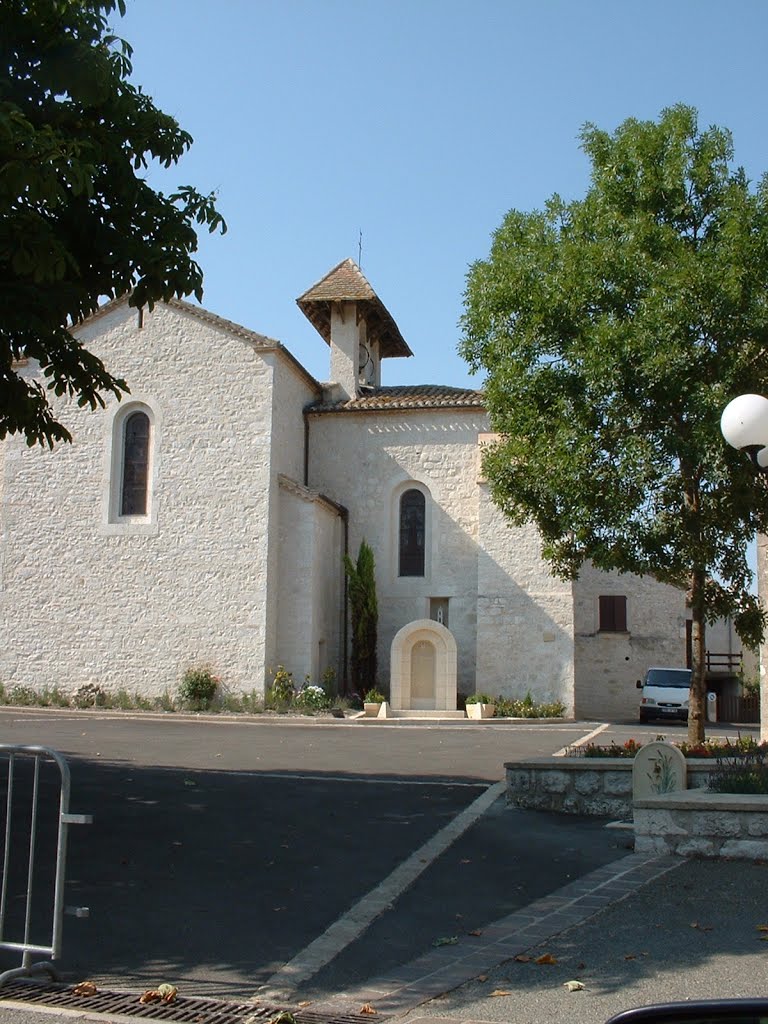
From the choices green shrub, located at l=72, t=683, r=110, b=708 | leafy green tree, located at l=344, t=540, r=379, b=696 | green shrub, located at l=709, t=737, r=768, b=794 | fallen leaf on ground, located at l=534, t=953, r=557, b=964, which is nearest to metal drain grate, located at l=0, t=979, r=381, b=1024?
fallen leaf on ground, located at l=534, t=953, r=557, b=964

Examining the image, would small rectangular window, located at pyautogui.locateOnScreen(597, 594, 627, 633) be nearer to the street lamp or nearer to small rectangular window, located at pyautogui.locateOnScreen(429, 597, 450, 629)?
small rectangular window, located at pyautogui.locateOnScreen(429, 597, 450, 629)

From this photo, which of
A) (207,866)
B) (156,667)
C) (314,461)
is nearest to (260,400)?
(314,461)

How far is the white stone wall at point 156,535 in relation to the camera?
89.1ft

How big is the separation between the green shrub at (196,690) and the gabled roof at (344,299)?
1170 cm

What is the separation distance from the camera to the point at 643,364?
11.7 metres

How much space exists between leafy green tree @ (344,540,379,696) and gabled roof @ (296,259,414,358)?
7944mm

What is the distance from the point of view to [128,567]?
2792cm

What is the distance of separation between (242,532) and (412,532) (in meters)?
5.23

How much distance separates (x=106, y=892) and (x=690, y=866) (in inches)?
167

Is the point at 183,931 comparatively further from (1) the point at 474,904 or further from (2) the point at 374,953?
(1) the point at 474,904

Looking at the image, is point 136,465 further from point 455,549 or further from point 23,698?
point 455,549

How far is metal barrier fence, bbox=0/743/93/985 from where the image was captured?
5.47 metres

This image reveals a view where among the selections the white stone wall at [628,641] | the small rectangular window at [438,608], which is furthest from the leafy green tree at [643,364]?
the white stone wall at [628,641]

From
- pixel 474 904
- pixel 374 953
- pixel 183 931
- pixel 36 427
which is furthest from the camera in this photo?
pixel 36 427
